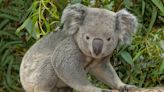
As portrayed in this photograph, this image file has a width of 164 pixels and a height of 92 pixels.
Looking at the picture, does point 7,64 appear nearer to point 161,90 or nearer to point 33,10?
point 33,10

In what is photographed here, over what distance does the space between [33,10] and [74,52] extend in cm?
59

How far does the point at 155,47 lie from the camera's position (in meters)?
5.71

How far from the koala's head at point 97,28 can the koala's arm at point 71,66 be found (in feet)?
0.28

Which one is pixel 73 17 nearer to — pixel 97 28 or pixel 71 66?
pixel 97 28

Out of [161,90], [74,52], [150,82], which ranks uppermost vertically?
[74,52]

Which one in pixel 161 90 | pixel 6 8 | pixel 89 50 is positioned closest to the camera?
pixel 89 50

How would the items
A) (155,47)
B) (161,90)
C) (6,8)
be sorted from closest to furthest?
(161,90) → (155,47) → (6,8)

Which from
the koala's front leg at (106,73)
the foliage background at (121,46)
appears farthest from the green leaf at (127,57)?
the koala's front leg at (106,73)

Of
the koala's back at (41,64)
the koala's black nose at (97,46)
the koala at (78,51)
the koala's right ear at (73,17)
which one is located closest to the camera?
the koala's black nose at (97,46)

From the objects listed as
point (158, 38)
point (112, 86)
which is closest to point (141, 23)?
point (158, 38)

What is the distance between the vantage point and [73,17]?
4.91m

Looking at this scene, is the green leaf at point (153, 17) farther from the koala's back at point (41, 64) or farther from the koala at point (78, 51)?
the koala's back at point (41, 64)

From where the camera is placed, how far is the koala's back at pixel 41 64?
16.7 feet

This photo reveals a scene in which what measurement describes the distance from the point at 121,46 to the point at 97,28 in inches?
35.4
